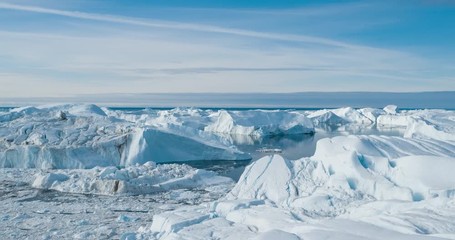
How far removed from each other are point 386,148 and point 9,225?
736 cm

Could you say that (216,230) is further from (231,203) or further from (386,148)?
(386,148)

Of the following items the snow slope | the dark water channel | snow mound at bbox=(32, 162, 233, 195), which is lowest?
the dark water channel

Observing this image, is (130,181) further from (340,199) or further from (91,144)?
(340,199)

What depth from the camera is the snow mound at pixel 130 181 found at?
11.2m

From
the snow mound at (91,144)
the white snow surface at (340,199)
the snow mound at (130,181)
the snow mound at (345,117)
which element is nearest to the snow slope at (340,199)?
the white snow surface at (340,199)

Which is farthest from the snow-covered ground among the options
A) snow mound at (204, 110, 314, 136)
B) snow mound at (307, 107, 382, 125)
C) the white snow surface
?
snow mound at (307, 107, 382, 125)

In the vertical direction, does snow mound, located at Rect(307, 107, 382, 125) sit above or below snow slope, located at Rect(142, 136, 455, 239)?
below

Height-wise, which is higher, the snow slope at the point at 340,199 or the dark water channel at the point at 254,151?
the snow slope at the point at 340,199

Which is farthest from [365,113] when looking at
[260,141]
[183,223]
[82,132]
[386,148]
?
[183,223]

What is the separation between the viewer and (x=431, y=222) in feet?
19.2

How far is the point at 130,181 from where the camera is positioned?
1165 cm

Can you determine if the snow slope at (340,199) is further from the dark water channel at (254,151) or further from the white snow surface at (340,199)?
the dark water channel at (254,151)

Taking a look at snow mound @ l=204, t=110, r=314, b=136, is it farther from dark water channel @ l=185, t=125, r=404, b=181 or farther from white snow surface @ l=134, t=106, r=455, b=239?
white snow surface @ l=134, t=106, r=455, b=239

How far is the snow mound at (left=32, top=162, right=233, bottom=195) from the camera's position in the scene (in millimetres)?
11203
